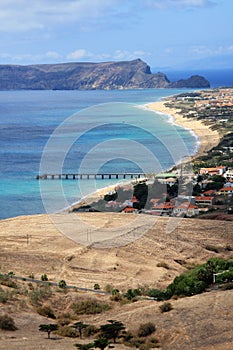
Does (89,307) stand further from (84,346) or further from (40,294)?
(84,346)

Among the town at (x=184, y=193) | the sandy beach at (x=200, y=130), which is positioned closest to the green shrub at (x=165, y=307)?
the town at (x=184, y=193)

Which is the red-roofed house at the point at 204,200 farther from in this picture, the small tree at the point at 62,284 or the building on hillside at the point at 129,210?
the small tree at the point at 62,284

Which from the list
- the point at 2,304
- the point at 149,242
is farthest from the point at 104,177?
the point at 2,304

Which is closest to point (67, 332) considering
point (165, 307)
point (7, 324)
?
point (7, 324)

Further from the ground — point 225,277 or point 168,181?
point 225,277

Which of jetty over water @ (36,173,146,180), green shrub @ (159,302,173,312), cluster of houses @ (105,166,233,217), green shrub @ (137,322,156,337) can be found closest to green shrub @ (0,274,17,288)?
green shrub @ (159,302,173,312)

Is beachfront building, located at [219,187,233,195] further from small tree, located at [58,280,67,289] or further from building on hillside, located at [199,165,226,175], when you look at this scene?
small tree, located at [58,280,67,289]

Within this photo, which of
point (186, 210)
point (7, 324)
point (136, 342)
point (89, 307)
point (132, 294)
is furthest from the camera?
point (186, 210)
